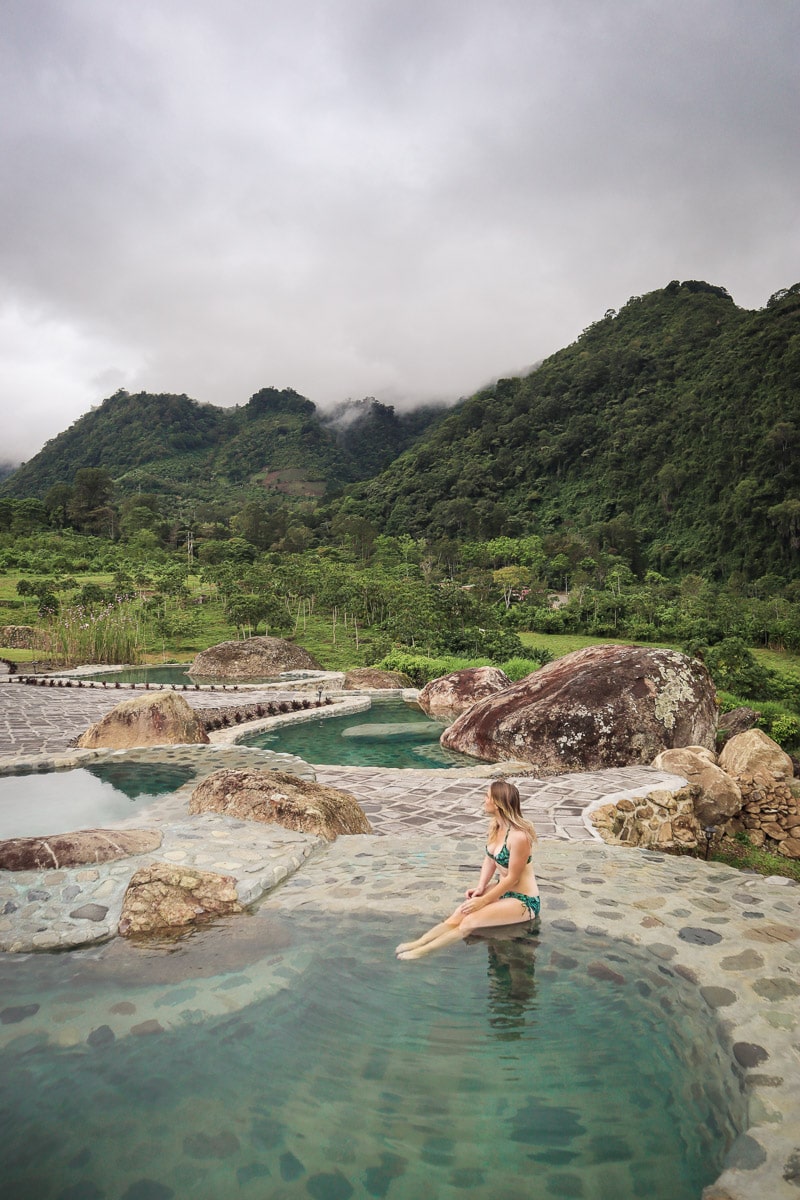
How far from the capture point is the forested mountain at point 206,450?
335ft

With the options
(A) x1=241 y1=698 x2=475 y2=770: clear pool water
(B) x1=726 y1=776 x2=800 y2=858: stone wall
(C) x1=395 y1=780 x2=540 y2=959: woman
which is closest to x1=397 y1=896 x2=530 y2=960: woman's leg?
(C) x1=395 y1=780 x2=540 y2=959: woman

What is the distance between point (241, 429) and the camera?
119m

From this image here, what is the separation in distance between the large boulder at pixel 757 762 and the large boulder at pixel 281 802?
501 cm

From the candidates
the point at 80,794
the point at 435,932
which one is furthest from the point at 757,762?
the point at 80,794

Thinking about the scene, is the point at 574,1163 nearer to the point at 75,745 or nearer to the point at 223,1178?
the point at 223,1178

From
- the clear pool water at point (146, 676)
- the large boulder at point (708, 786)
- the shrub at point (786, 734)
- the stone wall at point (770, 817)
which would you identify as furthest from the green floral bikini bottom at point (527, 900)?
the clear pool water at point (146, 676)

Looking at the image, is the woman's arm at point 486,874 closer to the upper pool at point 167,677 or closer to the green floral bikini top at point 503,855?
the green floral bikini top at point 503,855

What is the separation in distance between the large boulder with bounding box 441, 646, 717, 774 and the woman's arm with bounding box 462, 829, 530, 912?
5.17 meters

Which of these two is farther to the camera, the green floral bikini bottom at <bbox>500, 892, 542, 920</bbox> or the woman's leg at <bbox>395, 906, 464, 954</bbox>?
Answer: the green floral bikini bottom at <bbox>500, 892, 542, 920</bbox>

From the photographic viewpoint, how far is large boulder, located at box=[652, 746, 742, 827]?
25.2 feet

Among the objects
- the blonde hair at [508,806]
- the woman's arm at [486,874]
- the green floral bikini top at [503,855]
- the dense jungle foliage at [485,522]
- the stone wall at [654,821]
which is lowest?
the stone wall at [654,821]

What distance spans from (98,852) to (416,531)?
224 feet

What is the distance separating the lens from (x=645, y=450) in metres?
70.8

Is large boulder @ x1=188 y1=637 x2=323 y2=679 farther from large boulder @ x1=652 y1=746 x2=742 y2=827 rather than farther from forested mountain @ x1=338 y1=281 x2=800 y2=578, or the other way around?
forested mountain @ x1=338 y1=281 x2=800 y2=578
